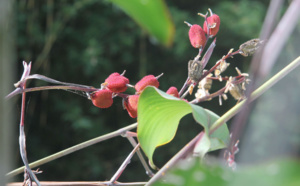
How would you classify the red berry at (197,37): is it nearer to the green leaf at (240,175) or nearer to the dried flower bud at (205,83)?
the dried flower bud at (205,83)

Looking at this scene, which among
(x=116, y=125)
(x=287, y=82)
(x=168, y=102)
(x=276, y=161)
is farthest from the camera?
(x=116, y=125)

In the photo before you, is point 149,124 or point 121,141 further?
point 121,141

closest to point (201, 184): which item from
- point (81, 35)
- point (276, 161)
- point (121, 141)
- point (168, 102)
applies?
point (276, 161)

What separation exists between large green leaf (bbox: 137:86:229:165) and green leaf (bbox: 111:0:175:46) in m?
0.11

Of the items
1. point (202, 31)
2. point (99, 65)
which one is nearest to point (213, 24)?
point (202, 31)

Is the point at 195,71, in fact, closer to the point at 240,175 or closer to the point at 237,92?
the point at 237,92

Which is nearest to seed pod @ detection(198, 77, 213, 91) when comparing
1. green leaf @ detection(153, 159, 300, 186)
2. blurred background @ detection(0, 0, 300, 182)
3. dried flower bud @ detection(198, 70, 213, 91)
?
dried flower bud @ detection(198, 70, 213, 91)

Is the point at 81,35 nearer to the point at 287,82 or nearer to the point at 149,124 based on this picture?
the point at 287,82

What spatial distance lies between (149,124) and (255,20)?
1.45 m

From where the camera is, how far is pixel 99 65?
156 centimetres

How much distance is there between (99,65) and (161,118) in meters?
1.36

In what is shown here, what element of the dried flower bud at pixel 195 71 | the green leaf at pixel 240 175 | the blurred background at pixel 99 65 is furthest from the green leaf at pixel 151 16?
the blurred background at pixel 99 65

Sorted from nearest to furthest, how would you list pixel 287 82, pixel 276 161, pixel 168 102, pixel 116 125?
pixel 276 161 → pixel 168 102 → pixel 287 82 → pixel 116 125

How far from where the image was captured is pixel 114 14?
161 centimetres
